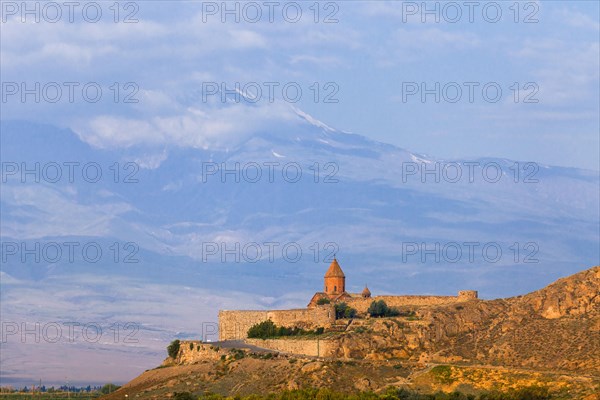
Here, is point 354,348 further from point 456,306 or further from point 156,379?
point 156,379

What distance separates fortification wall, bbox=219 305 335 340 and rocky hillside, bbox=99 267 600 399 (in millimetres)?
3012

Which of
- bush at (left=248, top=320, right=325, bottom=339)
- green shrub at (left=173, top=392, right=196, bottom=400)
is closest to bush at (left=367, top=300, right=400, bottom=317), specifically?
bush at (left=248, top=320, right=325, bottom=339)


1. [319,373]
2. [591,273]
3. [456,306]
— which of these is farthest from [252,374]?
[591,273]

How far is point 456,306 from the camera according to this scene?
9538 centimetres

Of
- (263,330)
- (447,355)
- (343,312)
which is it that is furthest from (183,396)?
(343,312)

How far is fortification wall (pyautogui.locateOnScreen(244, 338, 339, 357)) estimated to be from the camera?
3541 inches

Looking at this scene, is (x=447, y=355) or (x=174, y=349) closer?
→ (x=447, y=355)

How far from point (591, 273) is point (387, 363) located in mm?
15579

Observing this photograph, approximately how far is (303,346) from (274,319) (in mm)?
8995

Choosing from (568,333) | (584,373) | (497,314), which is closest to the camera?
(584,373)

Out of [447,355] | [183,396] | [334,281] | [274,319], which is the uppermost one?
[334,281]

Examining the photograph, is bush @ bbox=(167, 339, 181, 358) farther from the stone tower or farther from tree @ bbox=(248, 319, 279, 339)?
the stone tower

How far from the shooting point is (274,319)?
10069cm

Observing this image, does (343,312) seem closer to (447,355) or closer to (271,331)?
(271,331)
